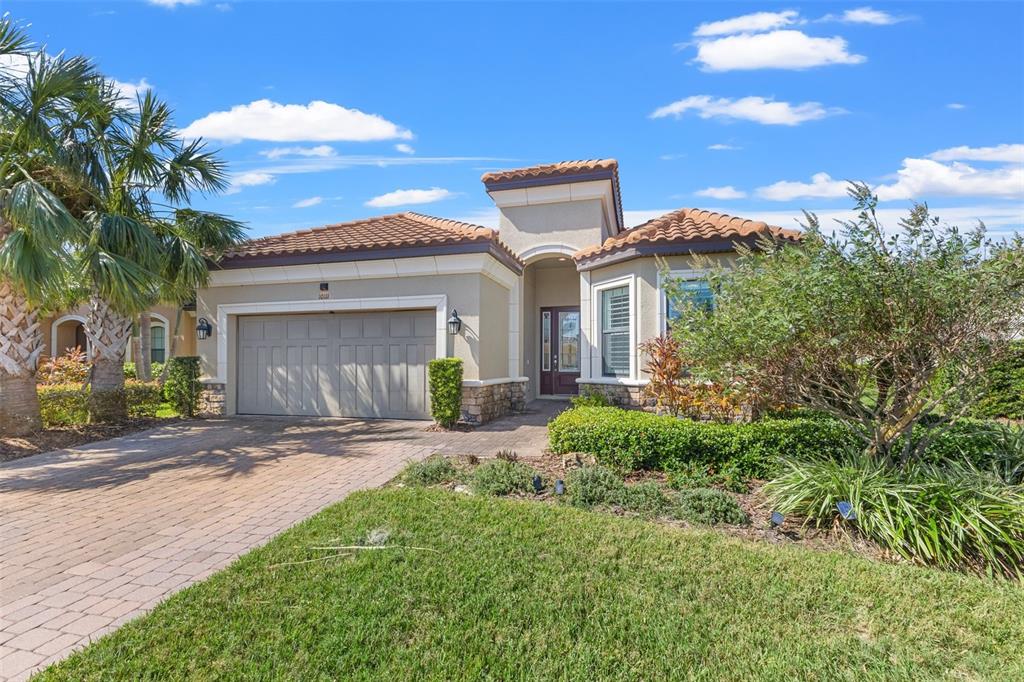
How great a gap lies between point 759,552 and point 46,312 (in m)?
13.6

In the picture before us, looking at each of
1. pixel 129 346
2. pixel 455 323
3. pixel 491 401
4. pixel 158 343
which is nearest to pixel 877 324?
pixel 455 323

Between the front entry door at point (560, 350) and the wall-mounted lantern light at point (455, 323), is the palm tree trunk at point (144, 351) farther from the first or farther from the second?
the front entry door at point (560, 350)

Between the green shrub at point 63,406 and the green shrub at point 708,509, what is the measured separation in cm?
1156

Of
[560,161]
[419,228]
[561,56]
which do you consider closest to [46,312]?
[419,228]

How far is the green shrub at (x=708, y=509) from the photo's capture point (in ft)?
16.3

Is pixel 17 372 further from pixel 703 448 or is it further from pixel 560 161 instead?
pixel 560 161

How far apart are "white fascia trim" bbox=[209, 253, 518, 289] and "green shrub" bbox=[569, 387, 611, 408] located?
327 cm

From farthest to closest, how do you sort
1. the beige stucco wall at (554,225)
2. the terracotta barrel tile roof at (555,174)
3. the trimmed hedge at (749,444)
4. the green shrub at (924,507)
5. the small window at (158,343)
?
the small window at (158,343), the beige stucco wall at (554,225), the terracotta barrel tile roof at (555,174), the trimmed hedge at (749,444), the green shrub at (924,507)

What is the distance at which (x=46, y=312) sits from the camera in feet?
35.4

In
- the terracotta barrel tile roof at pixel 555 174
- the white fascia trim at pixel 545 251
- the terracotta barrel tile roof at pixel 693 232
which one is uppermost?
the terracotta barrel tile roof at pixel 555 174

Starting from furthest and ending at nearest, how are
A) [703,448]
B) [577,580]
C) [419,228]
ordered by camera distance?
[419,228], [703,448], [577,580]

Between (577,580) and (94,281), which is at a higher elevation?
(94,281)

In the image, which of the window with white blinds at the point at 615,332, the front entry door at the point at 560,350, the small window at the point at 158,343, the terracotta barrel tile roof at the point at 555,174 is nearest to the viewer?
the window with white blinds at the point at 615,332

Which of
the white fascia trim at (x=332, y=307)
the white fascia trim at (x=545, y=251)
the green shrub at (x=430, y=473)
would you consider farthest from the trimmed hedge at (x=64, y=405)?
the white fascia trim at (x=545, y=251)
